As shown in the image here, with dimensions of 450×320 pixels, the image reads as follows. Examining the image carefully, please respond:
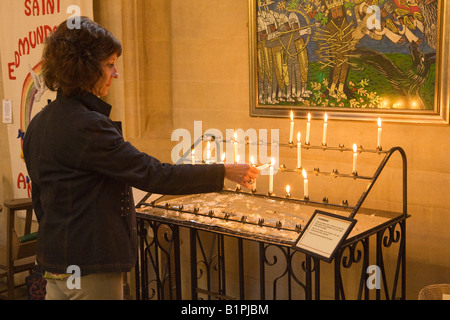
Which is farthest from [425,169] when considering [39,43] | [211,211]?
[39,43]

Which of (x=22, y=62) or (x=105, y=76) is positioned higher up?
(x=22, y=62)

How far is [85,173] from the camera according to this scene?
80.6 inches

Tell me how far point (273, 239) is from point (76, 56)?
1183 mm

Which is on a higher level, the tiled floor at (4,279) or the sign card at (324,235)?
the sign card at (324,235)

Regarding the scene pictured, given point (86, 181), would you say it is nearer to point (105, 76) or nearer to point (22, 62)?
point (105, 76)

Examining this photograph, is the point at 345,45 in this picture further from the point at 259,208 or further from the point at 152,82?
the point at 152,82

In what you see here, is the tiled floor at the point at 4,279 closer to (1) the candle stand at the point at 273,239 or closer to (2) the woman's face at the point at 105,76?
(1) the candle stand at the point at 273,239

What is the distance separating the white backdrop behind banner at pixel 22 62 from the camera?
4.40 m

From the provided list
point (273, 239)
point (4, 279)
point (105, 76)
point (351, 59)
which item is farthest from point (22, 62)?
point (273, 239)

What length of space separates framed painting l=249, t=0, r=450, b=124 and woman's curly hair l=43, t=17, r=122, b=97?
5.30 ft

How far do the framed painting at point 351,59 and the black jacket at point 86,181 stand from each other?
1.49 metres

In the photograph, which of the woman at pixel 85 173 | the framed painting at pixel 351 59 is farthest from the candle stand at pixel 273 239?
the woman at pixel 85 173

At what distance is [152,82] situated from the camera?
13.9 feet

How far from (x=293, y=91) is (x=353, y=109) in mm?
415
